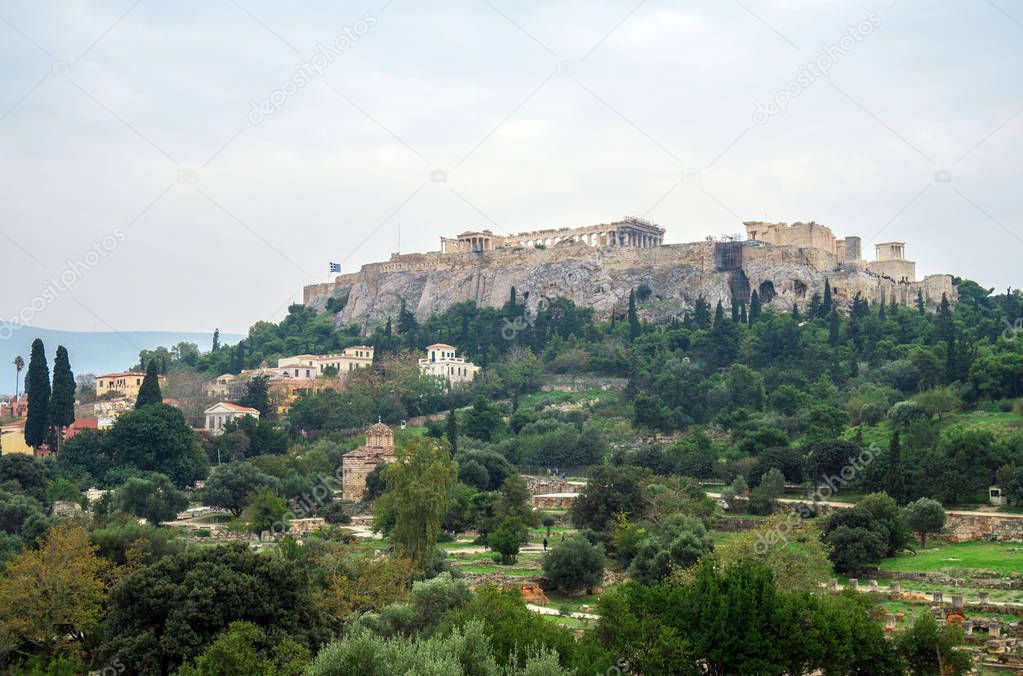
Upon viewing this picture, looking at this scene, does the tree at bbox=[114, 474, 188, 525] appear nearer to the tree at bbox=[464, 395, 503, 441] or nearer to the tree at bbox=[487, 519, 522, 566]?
the tree at bbox=[487, 519, 522, 566]

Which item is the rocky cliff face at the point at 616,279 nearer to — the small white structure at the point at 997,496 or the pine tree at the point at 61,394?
the pine tree at the point at 61,394

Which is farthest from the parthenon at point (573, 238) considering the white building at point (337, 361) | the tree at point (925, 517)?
the tree at point (925, 517)

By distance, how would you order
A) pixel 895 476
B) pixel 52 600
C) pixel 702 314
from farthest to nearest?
pixel 702 314 → pixel 895 476 → pixel 52 600

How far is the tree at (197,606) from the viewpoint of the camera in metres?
24.9

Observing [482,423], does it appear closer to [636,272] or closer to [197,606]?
[636,272]

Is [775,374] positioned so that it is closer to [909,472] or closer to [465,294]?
[909,472]

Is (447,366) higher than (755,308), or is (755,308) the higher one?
(755,308)

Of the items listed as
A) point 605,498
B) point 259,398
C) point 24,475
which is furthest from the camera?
point 259,398

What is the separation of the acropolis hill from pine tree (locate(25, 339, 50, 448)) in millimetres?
42944

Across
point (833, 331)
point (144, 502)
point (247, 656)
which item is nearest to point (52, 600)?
point (247, 656)

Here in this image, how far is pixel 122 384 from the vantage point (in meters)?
86.0

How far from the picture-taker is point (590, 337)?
272 ft

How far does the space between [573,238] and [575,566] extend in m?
67.9

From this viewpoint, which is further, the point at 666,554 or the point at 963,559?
the point at 963,559
